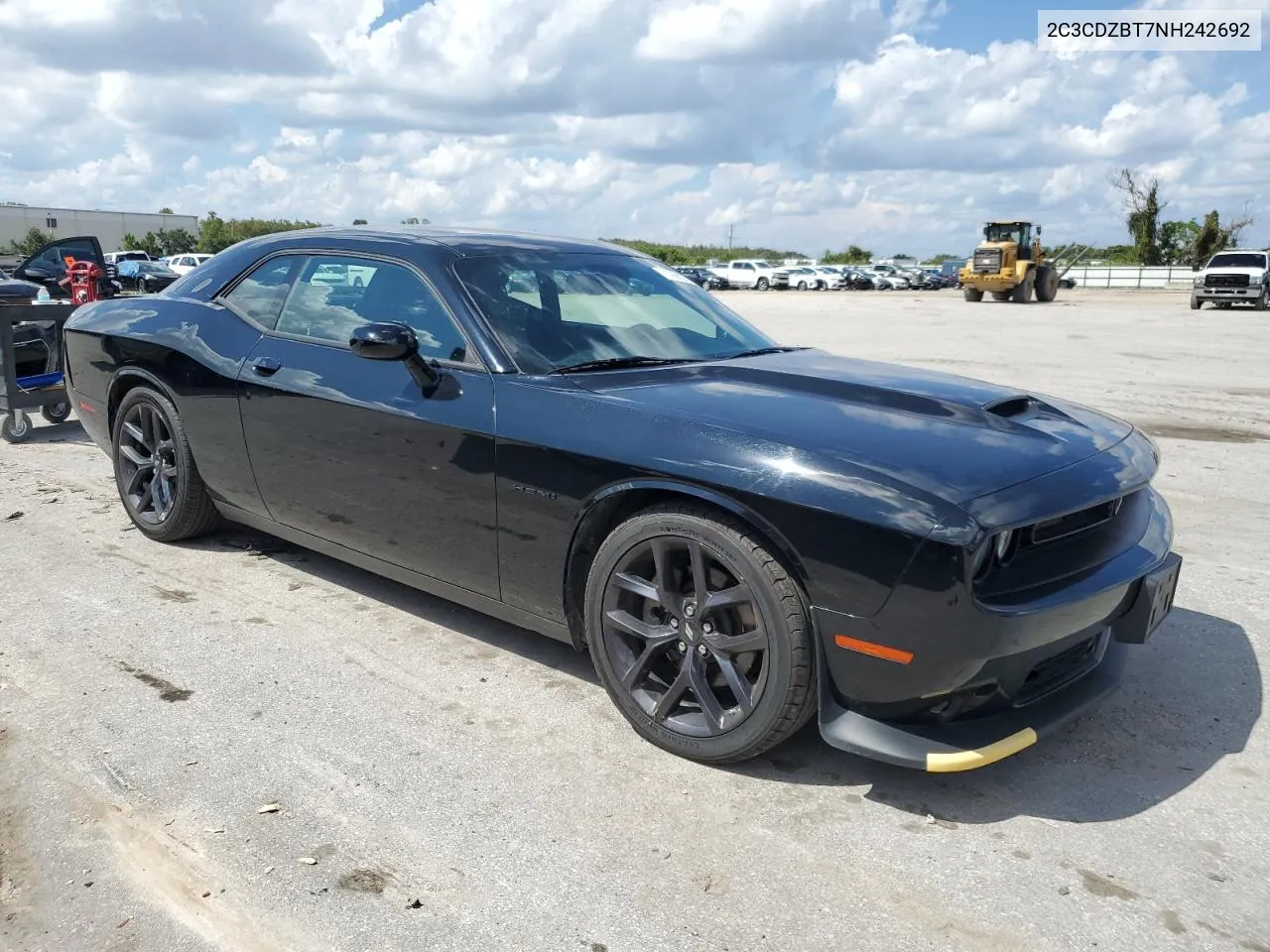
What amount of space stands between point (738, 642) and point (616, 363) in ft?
3.98

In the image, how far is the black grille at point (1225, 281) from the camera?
30.7m

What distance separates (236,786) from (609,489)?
1352 millimetres

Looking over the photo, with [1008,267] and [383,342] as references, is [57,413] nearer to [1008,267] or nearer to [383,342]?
[383,342]

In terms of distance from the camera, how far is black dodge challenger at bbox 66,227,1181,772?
2.62 m

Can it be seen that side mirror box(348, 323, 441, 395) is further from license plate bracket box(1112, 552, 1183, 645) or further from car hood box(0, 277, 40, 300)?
car hood box(0, 277, 40, 300)

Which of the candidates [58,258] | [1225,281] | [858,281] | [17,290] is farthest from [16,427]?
[858,281]

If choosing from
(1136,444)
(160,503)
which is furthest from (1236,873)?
(160,503)

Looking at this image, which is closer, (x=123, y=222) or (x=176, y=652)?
(x=176, y=652)

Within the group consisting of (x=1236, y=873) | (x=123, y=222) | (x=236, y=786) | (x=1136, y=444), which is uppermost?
(x=123, y=222)

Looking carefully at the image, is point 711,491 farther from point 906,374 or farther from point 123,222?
point 123,222

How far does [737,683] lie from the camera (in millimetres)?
2895

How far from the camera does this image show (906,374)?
3791 mm

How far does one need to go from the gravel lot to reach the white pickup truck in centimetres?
5156

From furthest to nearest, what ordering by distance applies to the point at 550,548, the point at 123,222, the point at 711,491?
the point at 123,222
the point at 550,548
the point at 711,491
